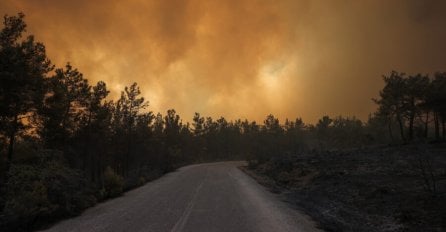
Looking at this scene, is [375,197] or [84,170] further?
[84,170]

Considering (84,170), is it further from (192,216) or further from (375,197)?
(375,197)

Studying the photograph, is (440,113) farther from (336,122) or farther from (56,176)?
(336,122)

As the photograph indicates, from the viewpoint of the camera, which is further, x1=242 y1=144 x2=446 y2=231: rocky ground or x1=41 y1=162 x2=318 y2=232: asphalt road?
x1=242 y1=144 x2=446 y2=231: rocky ground

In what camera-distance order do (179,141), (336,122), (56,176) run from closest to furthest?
(56,176)
(179,141)
(336,122)

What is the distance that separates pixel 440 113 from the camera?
227 ft

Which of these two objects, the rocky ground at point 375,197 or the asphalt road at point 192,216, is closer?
the asphalt road at point 192,216

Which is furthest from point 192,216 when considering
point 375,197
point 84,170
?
point 84,170

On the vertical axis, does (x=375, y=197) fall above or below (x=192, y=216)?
above

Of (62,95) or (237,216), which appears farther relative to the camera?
(62,95)

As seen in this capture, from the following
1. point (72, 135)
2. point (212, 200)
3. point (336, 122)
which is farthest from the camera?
point (336, 122)

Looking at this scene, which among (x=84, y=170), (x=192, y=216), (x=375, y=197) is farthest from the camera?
(x=84, y=170)

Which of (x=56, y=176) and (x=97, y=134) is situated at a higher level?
(x=97, y=134)

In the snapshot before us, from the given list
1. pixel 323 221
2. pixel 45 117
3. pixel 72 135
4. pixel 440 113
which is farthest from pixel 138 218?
pixel 440 113

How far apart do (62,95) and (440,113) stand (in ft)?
217
